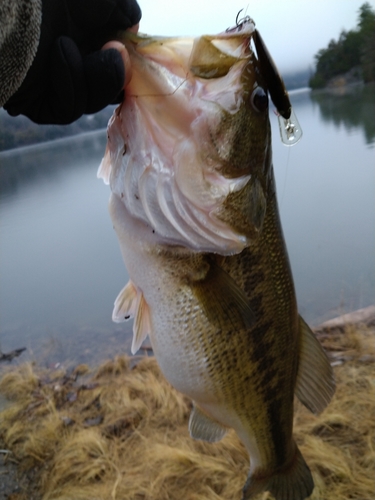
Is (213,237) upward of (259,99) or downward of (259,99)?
downward

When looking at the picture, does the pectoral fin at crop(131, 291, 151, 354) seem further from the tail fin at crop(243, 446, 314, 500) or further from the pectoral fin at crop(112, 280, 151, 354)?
the tail fin at crop(243, 446, 314, 500)

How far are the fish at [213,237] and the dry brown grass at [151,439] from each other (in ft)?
3.24

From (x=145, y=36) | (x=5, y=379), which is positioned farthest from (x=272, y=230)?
(x=5, y=379)

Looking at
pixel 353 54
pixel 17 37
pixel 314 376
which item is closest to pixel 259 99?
pixel 17 37

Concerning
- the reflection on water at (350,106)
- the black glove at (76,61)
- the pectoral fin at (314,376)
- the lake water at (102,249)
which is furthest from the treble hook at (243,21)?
the reflection on water at (350,106)

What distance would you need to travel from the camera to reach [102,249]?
244 inches

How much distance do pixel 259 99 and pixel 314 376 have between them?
3.08 ft

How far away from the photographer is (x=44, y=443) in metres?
2.78

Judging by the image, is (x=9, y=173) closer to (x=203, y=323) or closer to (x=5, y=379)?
(x=5, y=379)

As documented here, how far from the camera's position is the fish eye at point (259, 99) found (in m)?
0.94

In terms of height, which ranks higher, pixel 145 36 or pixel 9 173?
pixel 145 36

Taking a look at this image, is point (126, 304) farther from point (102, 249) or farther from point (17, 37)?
point (102, 249)

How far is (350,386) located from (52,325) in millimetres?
3478

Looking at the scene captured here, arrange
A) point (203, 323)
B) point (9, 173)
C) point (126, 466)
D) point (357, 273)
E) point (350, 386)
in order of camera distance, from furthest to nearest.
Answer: point (9, 173)
point (357, 273)
point (350, 386)
point (126, 466)
point (203, 323)
